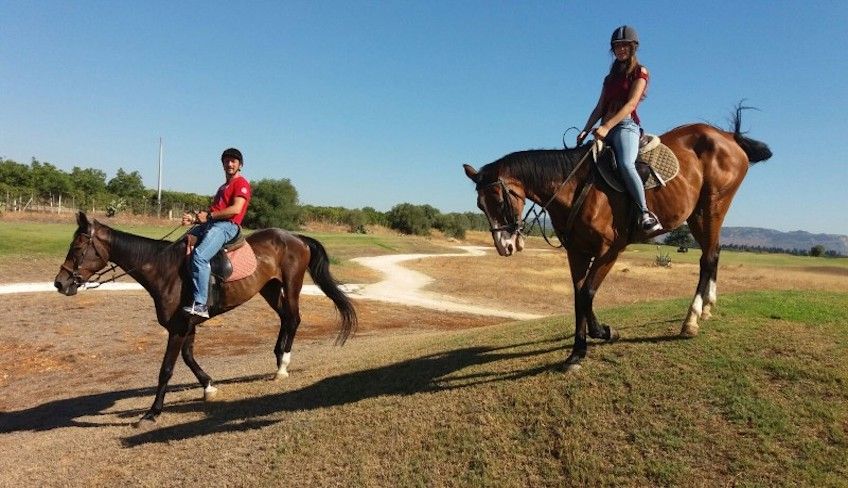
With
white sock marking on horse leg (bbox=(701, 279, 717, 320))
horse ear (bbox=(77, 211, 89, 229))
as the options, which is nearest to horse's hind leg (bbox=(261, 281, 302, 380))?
horse ear (bbox=(77, 211, 89, 229))

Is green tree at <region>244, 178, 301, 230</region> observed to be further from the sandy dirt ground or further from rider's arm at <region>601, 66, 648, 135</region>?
rider's arm at <region>601, 66, 648, 135</region>

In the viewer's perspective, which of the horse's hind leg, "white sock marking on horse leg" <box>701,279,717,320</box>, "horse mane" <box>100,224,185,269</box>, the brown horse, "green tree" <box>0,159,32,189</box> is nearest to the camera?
the brown horse

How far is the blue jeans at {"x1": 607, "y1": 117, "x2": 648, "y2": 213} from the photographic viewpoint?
495 cm

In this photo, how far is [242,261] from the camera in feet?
24.2

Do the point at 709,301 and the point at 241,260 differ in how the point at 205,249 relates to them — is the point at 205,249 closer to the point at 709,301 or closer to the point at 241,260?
the point at 241,260

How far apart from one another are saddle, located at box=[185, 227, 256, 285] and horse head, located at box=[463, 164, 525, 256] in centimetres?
409

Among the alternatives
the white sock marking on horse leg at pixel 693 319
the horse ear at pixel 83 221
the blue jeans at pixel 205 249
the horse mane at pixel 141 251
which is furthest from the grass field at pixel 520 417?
the horse ear at pixel 83 221

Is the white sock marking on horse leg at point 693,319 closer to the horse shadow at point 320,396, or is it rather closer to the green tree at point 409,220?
the horse shadow at point 320,396

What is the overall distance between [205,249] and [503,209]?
14.1 feet

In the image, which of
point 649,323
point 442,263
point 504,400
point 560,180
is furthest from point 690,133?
point 442,263

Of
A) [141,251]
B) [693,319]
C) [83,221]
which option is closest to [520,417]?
[693,319]

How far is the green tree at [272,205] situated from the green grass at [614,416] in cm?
5561

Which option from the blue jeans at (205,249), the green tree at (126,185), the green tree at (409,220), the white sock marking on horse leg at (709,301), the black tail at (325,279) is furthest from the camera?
the green tree at (409,220)

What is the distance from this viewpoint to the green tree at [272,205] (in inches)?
2336
